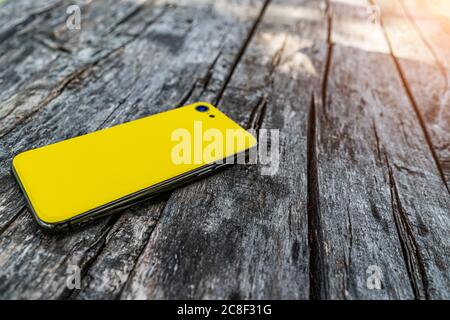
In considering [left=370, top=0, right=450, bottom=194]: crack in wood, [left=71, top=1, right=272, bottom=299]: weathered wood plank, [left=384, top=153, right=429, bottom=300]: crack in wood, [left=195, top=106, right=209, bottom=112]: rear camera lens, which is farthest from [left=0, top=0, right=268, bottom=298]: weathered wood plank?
[left=370, top=0, right=450, bottom=194]: crack in wood

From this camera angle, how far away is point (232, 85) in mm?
1447

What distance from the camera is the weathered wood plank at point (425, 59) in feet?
4.43

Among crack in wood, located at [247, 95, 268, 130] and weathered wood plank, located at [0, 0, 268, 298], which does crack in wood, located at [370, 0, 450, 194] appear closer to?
crack in wood, located at [247, 95, 268, 130]

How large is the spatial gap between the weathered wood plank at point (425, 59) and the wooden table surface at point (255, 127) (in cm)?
1

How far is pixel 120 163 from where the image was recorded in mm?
923

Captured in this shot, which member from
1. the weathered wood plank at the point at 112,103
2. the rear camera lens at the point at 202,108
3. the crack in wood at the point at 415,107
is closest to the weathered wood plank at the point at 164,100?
the weathered wood plank at the point at 112,103

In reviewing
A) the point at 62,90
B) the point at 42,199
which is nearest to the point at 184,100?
the point at 62,90

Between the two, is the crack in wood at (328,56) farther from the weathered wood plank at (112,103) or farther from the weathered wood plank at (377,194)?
the weathered wood plank at (112,103)

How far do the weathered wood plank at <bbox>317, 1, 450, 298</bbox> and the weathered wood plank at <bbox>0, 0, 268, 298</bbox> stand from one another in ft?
1.43

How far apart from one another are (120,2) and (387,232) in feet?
6.23

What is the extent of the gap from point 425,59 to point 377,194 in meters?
1.13

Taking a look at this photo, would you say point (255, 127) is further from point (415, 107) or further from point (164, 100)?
point (415, 107)

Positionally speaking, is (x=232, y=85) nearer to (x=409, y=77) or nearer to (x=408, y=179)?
(x=408, y=179)

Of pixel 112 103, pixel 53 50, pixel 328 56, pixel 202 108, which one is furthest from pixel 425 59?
pixel 53 50
